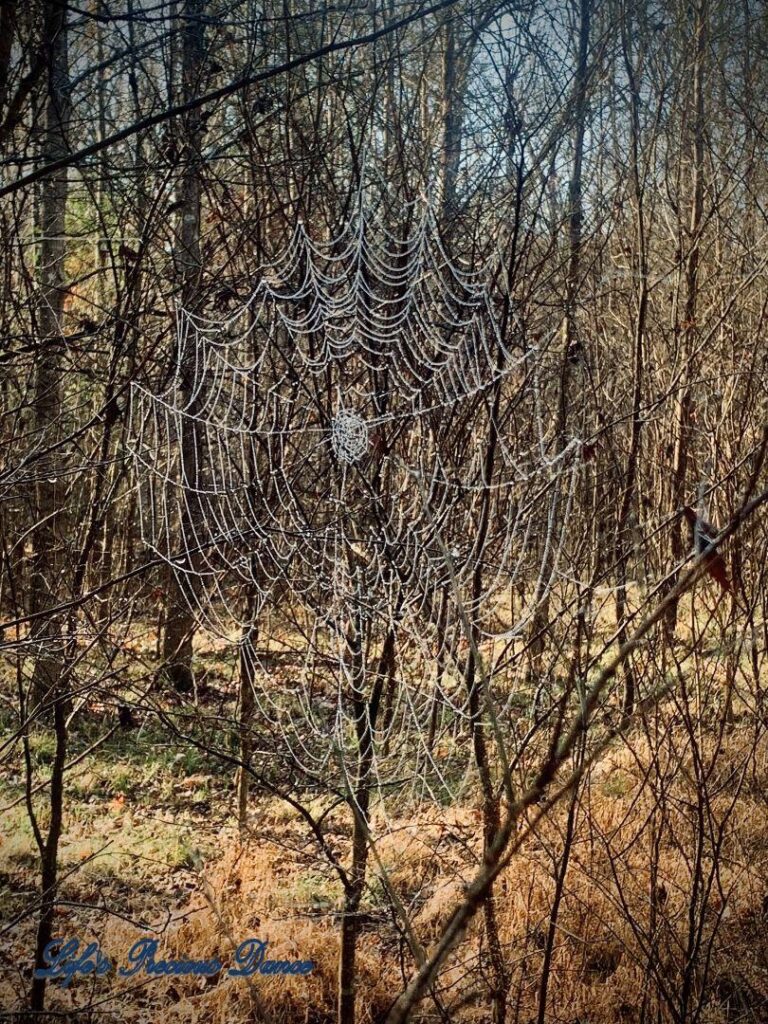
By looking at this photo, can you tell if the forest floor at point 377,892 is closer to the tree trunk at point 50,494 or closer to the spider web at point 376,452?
the tree trunk at point 50,494

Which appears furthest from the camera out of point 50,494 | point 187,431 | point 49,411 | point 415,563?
point 187,431

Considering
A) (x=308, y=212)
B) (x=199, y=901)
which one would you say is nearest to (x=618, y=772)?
(x=199, y=901)

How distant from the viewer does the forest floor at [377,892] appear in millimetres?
3410

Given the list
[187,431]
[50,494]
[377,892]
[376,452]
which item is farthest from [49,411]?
[377,892]

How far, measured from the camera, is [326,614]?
3.76m

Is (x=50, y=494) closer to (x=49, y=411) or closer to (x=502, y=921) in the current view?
(x=49, y=411)

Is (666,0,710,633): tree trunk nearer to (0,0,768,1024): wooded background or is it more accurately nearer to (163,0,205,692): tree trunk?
(0,0,768,1024): wooded background

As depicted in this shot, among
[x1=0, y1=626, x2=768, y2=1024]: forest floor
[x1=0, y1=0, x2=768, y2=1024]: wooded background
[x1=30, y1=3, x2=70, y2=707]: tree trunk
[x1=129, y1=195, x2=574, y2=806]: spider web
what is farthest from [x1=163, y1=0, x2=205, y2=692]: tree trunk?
[x1=0, y1=626, x2=768, y2=1024]: forest floor

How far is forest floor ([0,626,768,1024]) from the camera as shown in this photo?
11.2ft

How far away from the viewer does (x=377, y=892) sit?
5055mm

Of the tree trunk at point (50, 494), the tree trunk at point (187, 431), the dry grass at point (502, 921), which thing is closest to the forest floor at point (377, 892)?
the dry grass at point (502, 921)

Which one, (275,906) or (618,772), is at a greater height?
(618,772)

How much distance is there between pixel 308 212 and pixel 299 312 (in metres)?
0.52

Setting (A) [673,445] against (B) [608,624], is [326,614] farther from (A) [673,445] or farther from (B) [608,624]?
(B) [608,624]
